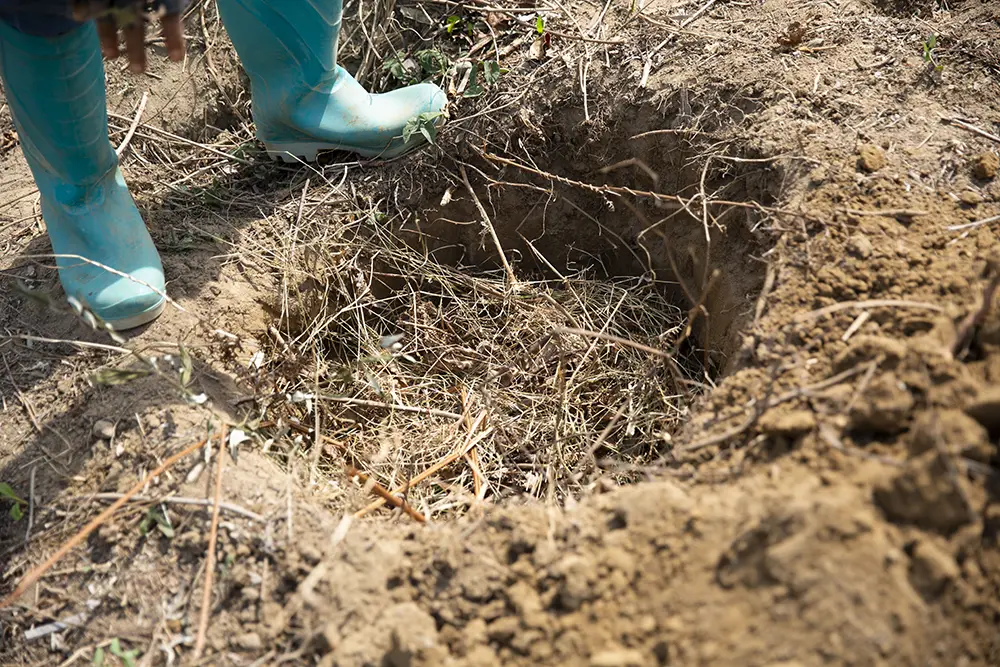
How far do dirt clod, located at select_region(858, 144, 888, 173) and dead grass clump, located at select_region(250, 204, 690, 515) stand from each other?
2.00 ft

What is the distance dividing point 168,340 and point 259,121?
74 cm

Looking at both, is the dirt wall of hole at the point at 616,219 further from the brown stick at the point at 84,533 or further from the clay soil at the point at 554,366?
the brown stick at the point at 84,533

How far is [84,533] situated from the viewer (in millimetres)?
1536

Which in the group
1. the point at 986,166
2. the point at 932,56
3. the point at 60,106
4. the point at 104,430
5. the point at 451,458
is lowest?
the point at 451,458

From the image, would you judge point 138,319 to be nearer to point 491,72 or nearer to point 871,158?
point 491,72

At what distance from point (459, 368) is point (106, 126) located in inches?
42.4

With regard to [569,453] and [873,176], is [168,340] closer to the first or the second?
[569,453]

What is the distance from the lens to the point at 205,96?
2.50 m

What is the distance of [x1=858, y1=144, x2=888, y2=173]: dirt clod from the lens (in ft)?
5.94

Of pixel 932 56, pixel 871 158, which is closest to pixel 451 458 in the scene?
pixel 871 158

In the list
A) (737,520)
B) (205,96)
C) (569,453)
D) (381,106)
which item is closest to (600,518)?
(737,520)

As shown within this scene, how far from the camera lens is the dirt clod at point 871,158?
5.94 feet

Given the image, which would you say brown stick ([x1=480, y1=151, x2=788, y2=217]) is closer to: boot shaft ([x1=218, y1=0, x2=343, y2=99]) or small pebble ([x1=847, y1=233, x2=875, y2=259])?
small pebble ([x1=847, y1=233, x2=875, y2=259])

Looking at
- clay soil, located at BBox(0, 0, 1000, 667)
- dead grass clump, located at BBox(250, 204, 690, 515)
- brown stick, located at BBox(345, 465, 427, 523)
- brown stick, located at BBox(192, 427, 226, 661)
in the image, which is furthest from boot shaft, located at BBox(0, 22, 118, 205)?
brown stick, located at BBox(345, 465, 427, 523)
